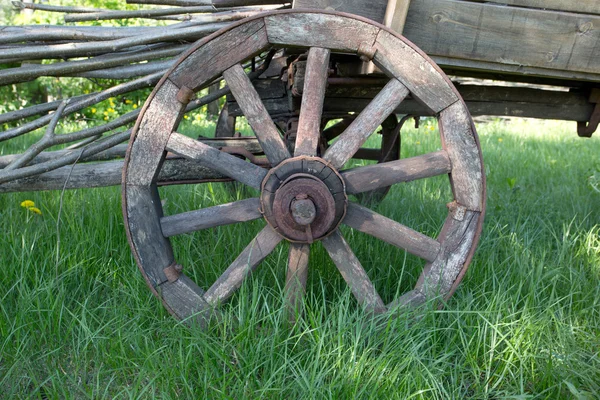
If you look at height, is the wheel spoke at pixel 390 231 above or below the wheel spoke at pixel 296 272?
above

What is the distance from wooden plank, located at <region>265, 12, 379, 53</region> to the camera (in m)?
1.86

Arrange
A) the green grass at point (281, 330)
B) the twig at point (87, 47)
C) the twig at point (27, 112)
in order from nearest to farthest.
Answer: the green grass at point (281, 330) < the twig at point (87, 47) < the twig at point (27, 112)

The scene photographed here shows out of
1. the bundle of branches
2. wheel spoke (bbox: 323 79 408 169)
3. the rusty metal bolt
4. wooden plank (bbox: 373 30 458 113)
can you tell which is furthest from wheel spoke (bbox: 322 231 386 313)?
the bundle of branches

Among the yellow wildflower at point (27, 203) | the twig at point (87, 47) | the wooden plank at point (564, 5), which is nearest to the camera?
the wooden plank at point (564, 5)

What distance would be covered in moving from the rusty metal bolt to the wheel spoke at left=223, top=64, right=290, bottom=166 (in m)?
0.19

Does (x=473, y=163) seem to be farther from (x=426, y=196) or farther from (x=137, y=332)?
(x=426, y=196)

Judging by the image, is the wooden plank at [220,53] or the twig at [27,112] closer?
the wooden plank at [220,53]

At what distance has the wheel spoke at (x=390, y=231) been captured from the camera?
2010 millimetres

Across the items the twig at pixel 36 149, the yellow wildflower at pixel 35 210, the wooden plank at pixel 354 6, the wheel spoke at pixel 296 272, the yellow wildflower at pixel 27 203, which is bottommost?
the yellow wildflower at pixel 35 210

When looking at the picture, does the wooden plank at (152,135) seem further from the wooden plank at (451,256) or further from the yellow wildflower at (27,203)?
the yellow wildflower at (27,203)

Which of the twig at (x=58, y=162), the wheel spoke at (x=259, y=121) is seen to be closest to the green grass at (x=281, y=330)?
the twig at (x=58, y=162)

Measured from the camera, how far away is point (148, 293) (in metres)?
2.21

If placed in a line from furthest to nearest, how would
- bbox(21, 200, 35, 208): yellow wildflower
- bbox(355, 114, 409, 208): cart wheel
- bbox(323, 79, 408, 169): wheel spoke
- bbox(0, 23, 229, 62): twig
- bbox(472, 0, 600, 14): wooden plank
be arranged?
bbox(355, 114, 409, 208): cart wheel → bbox(21, 200, 35, 208): yellow wildflower → bbox(0, 23, 229, 62): twig → bbox(472, 0, 600, 14): wooden plank → bbox(323, 79, 408, 169): wheel spoke

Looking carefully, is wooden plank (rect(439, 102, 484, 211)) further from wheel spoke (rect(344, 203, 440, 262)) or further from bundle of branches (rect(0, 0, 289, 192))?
bundle of branches (rect(0, 0, 289, 192))
